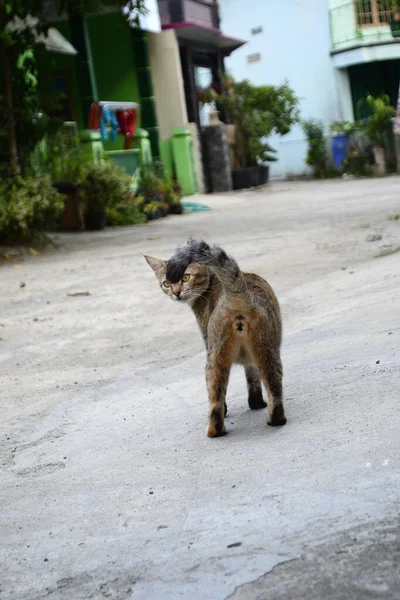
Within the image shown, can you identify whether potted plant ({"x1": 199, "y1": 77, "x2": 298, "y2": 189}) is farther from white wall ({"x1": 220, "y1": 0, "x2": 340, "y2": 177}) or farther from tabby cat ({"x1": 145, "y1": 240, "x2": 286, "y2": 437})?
tabby cat ({"x1": 145, "y1": 240, "x2": 286, "y2": 437})

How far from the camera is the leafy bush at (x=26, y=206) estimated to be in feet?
40.0

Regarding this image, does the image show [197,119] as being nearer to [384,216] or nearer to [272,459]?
[384,216]

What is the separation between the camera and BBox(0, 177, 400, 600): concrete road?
2953 mm

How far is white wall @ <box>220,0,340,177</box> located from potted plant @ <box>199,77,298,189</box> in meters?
3.85

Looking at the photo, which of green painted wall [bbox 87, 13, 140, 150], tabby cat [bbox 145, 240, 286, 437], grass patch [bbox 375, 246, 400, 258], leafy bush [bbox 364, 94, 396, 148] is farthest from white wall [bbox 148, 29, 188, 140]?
tabby cat [bbox 145, 240, 286, 437]

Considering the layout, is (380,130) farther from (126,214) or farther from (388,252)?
(388,252)

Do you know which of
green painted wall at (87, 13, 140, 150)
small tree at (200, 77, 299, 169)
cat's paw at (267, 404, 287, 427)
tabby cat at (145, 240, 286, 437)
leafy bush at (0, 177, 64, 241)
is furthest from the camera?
small tree at (200, 77, 299, 169)

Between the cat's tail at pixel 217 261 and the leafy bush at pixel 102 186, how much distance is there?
1119 cm

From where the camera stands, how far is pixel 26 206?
1221cm

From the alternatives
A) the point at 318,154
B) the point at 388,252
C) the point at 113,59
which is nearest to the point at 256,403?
the point at 388,252

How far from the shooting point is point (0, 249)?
504 inches

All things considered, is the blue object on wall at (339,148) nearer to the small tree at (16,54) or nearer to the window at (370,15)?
the window at (370,15)

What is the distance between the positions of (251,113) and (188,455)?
2441 centimetres

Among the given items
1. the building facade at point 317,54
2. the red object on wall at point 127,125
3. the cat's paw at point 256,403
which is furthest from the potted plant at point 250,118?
the cat's paw at point 256,403
